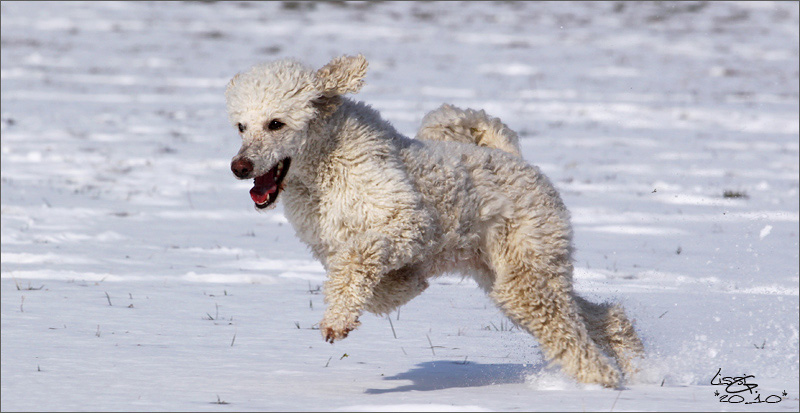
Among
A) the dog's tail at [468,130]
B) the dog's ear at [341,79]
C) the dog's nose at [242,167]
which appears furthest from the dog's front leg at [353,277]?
the dog's tail at [468,130]

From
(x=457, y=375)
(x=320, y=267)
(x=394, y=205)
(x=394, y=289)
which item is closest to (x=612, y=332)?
(x=457, y=375)

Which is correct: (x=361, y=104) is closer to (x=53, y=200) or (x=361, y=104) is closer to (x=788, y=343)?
(x=788, y=343)

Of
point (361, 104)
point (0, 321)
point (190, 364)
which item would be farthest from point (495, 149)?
point (0, 321)

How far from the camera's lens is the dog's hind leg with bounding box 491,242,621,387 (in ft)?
16.6

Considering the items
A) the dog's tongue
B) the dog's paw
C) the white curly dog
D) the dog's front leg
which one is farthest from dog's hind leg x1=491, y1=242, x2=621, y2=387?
the dog's tongue

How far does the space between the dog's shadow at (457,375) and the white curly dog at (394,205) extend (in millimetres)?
349

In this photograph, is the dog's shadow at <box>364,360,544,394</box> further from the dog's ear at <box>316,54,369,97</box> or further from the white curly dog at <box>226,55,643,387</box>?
the dog's ear at <box>316,54,369,97</box>

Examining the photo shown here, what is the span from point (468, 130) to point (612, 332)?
139 cm

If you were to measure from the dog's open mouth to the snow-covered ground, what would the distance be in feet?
2.87

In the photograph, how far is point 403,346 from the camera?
5957 mm

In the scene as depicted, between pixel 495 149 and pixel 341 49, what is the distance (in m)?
24.3

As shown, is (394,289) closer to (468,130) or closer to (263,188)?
(263,188)

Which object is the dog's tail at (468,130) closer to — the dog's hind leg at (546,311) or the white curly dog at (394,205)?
the white curly dog at (394,205)

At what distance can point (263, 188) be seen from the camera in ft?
15.9
